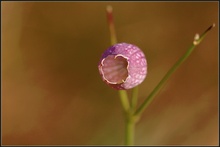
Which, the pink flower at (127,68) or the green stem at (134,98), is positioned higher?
the pink flower at (127,68)

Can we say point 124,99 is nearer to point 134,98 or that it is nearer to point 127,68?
point 134,98

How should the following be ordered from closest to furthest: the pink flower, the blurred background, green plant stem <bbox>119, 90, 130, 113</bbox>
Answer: the pink flower
green plant stem <bbox>119, 90, 130, 113</bbox>
the blurred background

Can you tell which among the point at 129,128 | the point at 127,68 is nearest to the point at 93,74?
the point at 129,128

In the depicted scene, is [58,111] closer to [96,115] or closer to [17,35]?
[96,115]

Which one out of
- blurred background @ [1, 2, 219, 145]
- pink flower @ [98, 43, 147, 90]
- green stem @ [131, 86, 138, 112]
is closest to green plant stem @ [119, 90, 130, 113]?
green stem @ [131, 86, 138, 112]

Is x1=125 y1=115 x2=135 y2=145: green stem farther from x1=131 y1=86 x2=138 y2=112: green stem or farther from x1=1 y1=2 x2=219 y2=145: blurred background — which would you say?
x1=1 y1=2 x2=219 y2=145: blurred background

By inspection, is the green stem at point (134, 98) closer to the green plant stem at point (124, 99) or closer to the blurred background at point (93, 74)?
the green plant stem at point (124, 99)

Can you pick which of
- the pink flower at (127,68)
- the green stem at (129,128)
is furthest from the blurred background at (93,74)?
the pink flower at (127,68)
